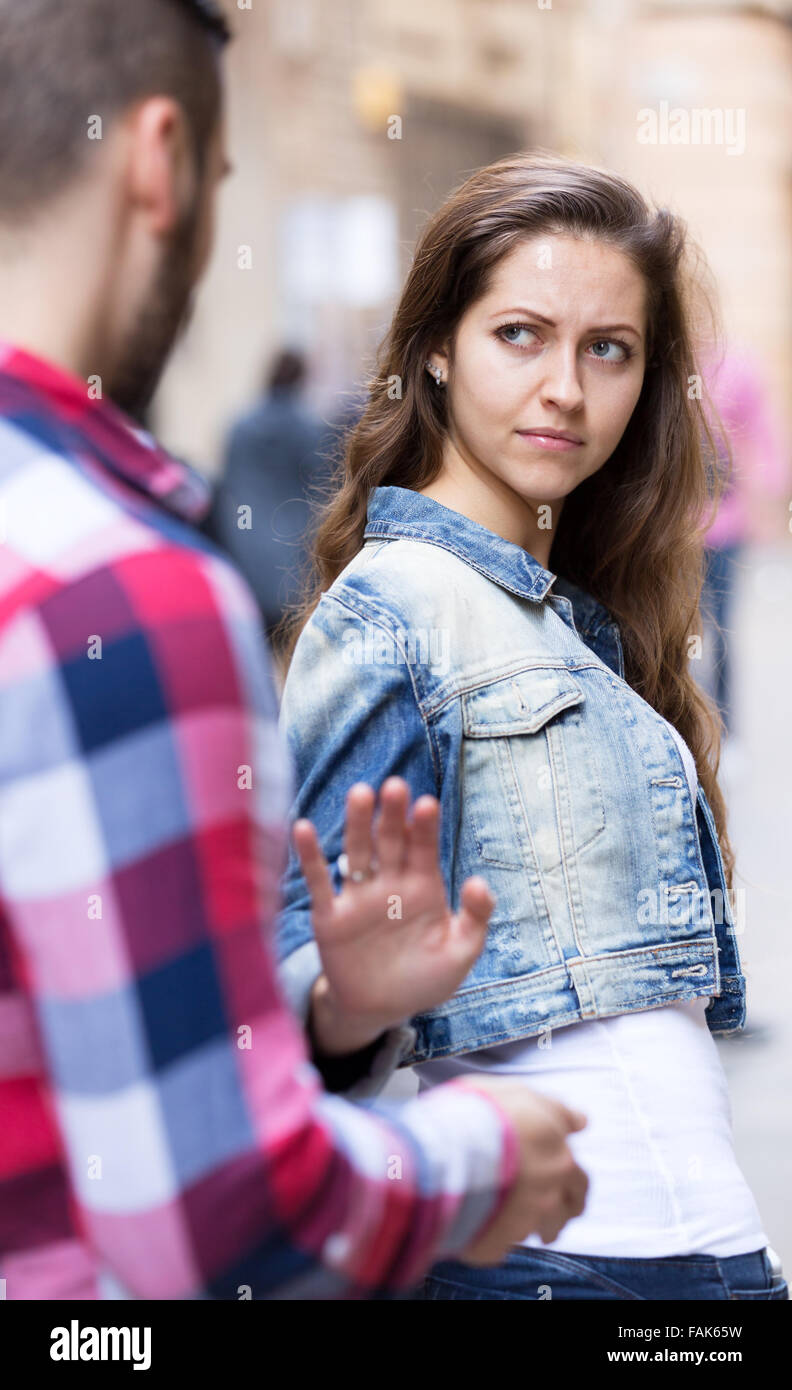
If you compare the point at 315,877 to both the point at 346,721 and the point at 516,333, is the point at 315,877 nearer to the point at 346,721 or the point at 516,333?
the point at 346,721

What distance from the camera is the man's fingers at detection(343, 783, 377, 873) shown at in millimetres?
1178

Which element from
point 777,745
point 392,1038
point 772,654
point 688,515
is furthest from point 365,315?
point 392,1038

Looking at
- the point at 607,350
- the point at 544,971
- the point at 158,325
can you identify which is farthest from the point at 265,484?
the point at 158,325

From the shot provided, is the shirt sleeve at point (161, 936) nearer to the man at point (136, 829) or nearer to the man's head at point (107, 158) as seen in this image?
the man at point (136, 829)

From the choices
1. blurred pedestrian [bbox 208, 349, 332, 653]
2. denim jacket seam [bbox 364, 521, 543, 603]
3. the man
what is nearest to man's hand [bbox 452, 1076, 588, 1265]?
the man

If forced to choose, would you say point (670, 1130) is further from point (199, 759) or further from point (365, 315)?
point (365, 315)

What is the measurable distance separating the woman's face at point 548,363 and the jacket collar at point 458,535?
9cm

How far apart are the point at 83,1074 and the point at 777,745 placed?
7385mm

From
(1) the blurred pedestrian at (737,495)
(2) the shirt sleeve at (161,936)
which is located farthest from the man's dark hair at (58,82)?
(1) the blurred pedestrian at (737,495)

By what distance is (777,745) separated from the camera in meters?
7.94

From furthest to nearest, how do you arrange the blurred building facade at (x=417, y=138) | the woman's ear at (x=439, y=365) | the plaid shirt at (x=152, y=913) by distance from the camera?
1. the blurred building facade at (x=417, y=138)
2. the woman's ear at (x=439, y=365)
3. the plaid shirt at (x=152, y=913)

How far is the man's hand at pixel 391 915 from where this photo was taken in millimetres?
1179

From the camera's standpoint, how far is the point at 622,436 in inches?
84.7

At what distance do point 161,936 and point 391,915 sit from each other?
0.39 meters
